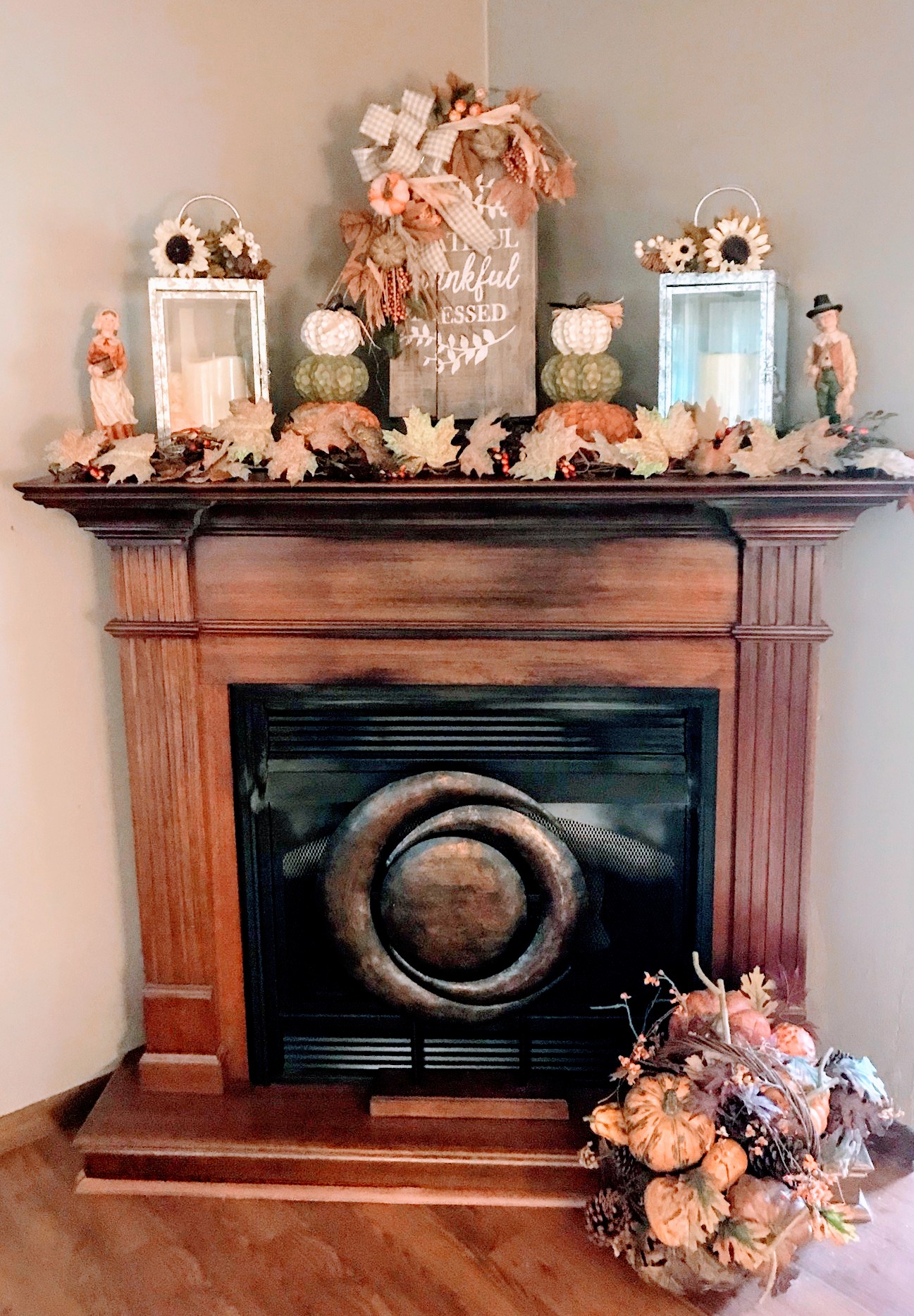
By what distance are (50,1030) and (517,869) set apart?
3.13 feet

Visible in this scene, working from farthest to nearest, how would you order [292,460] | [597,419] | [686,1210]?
[597,419] → [292,460] → [686,1210]

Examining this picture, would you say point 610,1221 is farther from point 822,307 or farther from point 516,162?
point 516,162

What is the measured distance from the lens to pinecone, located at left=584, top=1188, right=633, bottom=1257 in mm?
1641

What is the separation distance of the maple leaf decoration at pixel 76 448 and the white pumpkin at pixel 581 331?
77 cm

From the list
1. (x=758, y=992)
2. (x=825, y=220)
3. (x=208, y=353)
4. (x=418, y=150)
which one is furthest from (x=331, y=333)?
(x=758, y=992)

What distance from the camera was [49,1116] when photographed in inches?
80.8

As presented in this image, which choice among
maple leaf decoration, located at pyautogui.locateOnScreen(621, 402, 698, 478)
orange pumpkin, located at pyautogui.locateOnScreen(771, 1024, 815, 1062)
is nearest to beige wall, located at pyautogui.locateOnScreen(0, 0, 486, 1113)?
maple leaf decoration, located at pyautogui.locateOnScreen(621, 402, 698, 478)

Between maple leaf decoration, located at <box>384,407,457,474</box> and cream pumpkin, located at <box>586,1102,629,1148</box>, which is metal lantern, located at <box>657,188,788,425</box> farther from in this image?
cream pumpkin, located at <box>586,1102,629,1148</box>

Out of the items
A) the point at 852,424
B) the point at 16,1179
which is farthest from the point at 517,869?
the point at 16,1179

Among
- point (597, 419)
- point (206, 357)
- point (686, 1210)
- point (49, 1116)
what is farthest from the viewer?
point (49, 1116)

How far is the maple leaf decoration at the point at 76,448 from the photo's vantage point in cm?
173

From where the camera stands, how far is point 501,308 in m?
1.87

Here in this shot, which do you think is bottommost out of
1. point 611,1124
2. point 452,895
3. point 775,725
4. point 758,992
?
point 611,1124

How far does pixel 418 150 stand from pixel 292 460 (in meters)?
0.61
